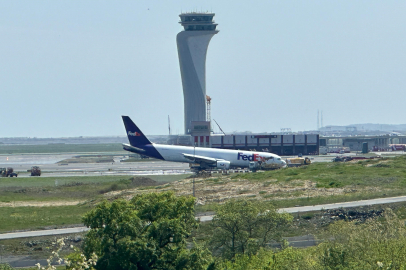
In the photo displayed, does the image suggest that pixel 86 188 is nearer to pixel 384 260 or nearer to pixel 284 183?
pixel 284 183

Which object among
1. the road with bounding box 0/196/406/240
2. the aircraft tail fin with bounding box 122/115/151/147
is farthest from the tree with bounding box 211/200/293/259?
the aircraft tail fin with bounding box 122/115/151/147

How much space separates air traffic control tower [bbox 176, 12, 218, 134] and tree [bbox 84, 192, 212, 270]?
142742 millimetres

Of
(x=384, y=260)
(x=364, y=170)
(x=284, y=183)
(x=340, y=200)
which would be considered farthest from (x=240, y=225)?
(x=364, y=170)

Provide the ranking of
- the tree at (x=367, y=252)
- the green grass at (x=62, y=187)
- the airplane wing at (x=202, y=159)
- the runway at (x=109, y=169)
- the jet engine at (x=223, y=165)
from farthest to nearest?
the runway at (x=109, y=169) < the airplane wing at (x=202, y=159) < the jet engine at (x=223, y=165) < the green grass at (x=62, y=187) < the tree at (x=367, y=252)

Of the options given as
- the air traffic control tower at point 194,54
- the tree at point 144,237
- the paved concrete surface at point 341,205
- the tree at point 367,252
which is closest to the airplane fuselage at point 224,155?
the paved concrete surface at point 341,205

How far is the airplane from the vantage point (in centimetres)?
8862

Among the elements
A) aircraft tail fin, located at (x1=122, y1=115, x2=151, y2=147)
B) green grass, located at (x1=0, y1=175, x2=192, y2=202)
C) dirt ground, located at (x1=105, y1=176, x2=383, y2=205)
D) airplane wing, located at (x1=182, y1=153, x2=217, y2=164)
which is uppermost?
aircraft tail fin, located at (x1=122, y1=115, x2=151, y2=147)

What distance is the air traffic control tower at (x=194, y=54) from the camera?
17175 centimetres

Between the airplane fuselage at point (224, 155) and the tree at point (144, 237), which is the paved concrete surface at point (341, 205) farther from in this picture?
the airplane fuselage at point (224, 155)

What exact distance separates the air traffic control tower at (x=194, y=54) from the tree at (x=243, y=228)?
139 metres

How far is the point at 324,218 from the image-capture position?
41156 mm

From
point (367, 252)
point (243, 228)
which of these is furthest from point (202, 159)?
point (367, 252)

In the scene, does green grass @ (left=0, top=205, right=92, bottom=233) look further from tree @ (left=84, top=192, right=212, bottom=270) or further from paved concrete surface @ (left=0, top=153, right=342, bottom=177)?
paved concrete surface @ (left=0, top=153, right=342, bottom=177)

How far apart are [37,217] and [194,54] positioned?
5252 inches
